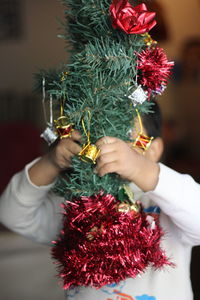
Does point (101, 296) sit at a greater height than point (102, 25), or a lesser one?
lesser

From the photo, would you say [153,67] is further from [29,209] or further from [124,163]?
[29,209]

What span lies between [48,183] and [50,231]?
0.16 m

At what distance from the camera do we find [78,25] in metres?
0.67

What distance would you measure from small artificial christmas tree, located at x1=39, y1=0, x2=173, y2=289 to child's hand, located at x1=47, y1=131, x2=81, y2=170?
0.01 metres

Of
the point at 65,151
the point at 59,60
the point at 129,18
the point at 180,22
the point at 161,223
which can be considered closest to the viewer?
the point at 129,18

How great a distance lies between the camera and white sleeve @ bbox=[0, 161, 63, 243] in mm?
866

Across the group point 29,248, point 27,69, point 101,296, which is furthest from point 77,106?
point 27,69

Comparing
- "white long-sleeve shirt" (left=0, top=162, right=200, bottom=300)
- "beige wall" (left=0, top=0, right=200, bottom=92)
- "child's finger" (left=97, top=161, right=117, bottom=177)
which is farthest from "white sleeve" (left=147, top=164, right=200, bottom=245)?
"beige wall" (left=0, top=0, right=200, bottom=92)

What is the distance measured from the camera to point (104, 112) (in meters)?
0.63

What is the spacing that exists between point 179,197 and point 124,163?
0.13 metres

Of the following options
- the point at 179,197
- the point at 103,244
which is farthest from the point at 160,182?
the point at 103,244

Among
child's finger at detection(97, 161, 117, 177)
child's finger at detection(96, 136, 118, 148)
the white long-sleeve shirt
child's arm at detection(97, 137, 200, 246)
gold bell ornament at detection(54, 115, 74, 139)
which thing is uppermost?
gold bell ornament at detection(54, 115, 74, 139)

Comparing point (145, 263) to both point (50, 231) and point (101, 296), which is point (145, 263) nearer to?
point (101, 296)

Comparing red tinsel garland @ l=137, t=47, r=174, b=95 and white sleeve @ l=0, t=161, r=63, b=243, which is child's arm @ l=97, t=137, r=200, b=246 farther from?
white sleeve @ l=0, t=161, r=63, b=243
